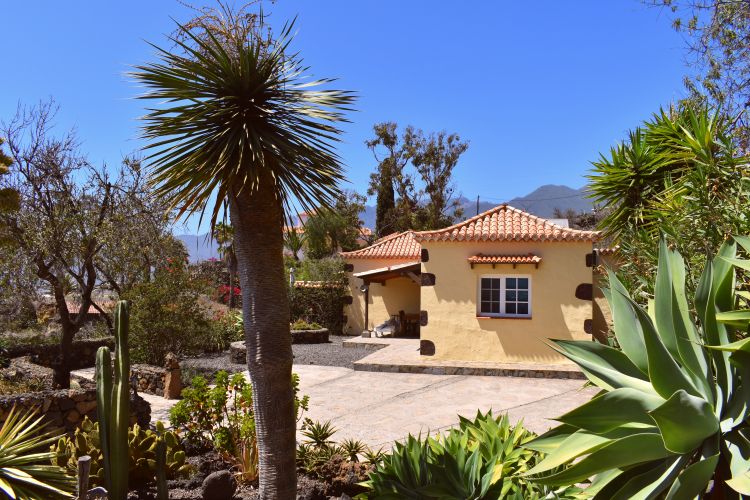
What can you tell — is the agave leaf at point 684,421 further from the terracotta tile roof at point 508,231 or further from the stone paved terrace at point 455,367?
the terracotta tile roof at point 508,231

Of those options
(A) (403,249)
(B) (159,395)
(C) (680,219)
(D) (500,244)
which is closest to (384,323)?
(A) (403,249)

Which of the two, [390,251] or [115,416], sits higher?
[390,251]

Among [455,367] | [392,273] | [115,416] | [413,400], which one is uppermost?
[392,273]

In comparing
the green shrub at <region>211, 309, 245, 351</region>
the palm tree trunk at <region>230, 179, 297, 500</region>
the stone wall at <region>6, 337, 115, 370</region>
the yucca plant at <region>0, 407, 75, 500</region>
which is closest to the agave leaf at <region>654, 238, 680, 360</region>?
the palm tree trunk at <region>230, 179, 297, 500</region>

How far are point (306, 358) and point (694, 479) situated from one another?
49.1 ft

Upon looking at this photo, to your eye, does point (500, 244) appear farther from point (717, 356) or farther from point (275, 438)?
point (717, 356)

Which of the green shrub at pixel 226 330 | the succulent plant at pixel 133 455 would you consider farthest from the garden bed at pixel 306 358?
the succulent plant at pixel 133 455

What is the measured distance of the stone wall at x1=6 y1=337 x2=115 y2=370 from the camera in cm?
1377

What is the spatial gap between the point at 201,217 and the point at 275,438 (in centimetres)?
177

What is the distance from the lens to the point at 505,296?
47.8 ft

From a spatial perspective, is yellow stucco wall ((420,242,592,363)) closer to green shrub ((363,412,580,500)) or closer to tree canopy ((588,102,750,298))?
tree canopy ((588,102,750,298))

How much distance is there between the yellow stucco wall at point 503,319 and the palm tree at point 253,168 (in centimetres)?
1063

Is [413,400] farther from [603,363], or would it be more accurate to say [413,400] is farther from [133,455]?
[603,363]

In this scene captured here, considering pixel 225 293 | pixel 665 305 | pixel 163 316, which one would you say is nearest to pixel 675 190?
pixel 665 305
